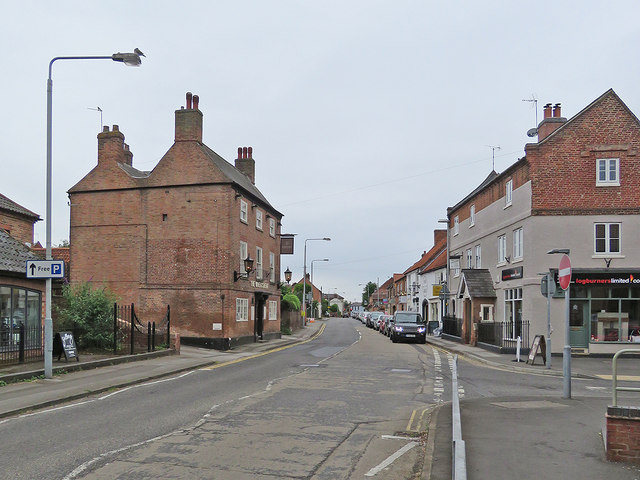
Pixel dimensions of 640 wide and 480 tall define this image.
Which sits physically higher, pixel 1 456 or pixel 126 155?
pixel 126 155

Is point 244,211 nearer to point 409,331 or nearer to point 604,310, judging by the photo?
point 409,331

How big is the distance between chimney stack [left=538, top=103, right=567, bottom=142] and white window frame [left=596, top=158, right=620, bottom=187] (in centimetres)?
283

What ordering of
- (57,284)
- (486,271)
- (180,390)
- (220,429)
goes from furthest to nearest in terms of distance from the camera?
(486,271) → (57,284) → (180,390) → (220,429)

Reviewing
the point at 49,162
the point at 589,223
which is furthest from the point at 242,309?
the point at 589,223

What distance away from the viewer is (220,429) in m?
9.21

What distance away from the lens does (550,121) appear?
91.1ft

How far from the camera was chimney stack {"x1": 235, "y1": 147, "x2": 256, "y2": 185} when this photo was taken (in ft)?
133

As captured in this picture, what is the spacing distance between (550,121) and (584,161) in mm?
3270

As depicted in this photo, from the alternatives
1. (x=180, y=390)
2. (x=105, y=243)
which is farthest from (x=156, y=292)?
(x=180, y=390)

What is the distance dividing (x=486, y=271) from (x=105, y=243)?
21008mm

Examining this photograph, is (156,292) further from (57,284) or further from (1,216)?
(1,216)

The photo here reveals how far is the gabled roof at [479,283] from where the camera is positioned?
30891 millimetres

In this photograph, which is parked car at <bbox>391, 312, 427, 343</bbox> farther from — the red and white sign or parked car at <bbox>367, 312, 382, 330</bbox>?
parked car at <bbox>367, 312, 382, 330</bbox>

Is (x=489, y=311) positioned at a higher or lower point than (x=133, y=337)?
higher
